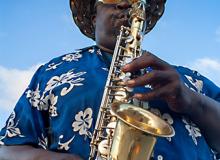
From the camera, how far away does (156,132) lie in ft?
8.86

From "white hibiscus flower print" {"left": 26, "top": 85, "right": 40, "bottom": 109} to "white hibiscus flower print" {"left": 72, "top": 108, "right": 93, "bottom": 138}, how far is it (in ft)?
0.83

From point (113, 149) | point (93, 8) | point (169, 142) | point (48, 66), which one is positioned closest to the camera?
point (113, 149)

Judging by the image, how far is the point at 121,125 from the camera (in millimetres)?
2689

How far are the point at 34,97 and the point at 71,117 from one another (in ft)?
0.87

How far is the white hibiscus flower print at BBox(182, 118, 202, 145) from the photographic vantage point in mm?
3011

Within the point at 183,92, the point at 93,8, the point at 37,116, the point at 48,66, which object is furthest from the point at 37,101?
the point at 93,8

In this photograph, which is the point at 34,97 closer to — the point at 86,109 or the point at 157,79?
the point at 86,109

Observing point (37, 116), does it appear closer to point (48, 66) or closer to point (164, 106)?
point (48, 66)

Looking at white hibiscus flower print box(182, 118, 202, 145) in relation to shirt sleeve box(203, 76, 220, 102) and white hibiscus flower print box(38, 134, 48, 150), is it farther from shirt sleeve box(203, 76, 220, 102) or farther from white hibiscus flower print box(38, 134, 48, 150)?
white hibiscus flower print box(38, 134, 48, 150)

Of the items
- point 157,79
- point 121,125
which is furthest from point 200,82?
point 121,125

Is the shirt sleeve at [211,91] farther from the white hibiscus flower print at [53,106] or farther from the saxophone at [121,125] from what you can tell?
the white hibiscus flower print at [53,106]

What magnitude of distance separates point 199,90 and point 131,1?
604mm

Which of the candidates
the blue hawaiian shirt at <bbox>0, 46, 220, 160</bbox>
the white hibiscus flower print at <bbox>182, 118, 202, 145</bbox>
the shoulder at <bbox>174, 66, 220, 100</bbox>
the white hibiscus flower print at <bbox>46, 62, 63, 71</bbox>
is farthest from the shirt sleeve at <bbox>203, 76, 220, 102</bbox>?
the white hibiscus flower print at <bbox>46, 62, 63, 71</bbox>

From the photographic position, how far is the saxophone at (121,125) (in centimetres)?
265
